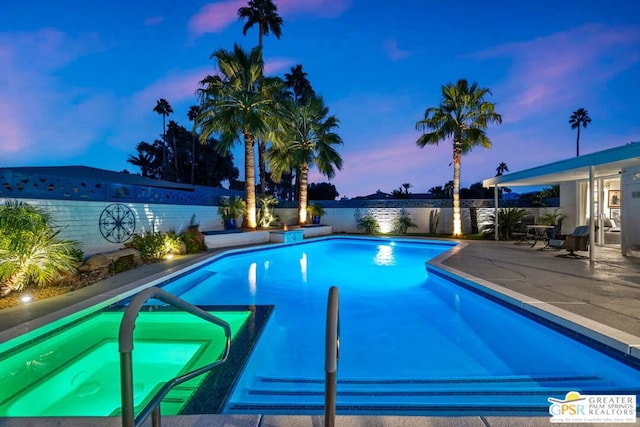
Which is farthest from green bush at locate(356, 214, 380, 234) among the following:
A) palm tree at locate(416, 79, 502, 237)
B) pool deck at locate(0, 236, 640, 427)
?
pool deck at locate(0, 236, 640, 427)

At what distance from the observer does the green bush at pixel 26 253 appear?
5.05m

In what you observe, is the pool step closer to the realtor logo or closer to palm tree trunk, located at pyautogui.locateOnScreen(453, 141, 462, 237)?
the realtor logo

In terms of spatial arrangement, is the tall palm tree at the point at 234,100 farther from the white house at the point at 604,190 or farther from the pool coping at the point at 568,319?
the white house at the point at 604,190

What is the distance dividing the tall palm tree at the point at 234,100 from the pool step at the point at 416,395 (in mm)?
10977

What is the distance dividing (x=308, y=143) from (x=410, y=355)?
13.6 m

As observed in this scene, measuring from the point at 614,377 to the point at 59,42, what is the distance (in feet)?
71.8

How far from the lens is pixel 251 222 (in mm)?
13875

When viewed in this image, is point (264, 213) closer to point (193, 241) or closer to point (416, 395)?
point (193, 241)

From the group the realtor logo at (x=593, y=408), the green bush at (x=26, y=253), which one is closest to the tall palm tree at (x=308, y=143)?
the green bush at (x=26, y=253)

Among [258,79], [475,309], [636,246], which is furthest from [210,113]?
[636,246]

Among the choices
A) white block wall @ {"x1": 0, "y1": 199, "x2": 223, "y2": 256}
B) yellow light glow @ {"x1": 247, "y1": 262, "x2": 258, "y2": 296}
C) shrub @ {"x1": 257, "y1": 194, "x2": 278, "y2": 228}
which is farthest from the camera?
shrub @ {"x1": 257, "y1": 194, "x2": 278, "y2": 228}

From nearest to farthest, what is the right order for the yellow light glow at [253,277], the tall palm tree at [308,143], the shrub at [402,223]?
the yellow light glow at [253,277]
the tall palm tree at [308,143]
the shrub at [402,223]

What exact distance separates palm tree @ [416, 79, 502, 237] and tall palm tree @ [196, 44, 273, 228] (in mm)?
7987

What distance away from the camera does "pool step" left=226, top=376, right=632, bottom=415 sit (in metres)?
2.66
